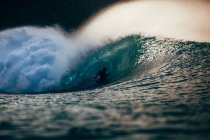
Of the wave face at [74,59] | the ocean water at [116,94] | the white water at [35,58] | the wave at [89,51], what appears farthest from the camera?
the white water at [35,58]

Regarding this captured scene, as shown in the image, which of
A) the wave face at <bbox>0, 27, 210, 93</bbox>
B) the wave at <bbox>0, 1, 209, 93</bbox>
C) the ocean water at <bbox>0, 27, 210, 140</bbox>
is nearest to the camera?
the ocean water at <bbox>0, 27, 210, 140</bbox>

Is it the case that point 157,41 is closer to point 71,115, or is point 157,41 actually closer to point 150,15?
point 150,15

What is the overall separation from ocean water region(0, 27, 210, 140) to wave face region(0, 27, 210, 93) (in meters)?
0.04

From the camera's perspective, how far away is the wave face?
34.4 feet

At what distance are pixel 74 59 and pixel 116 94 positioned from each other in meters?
10.8

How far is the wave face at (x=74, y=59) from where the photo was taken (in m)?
10.5

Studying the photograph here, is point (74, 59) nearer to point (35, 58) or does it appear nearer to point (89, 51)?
point (89, 51)

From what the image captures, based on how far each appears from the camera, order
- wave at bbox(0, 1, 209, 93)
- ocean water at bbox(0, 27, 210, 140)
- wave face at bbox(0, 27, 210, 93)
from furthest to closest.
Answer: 1. wave at bbox(0, 1, 209, 93)
2. wave face at bbox(0, 27, 210, 93)
3. ocean water at bbox(0, 27, 210, 140)

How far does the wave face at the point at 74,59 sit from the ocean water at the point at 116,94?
4 centimetres

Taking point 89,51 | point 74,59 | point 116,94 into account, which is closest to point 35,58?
point 74,59

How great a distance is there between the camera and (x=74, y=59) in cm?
1769

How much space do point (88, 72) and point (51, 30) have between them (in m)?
9.49

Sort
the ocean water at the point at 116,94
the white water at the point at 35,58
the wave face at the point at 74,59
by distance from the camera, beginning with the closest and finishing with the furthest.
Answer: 1. the ocean water at the point at 116,94
2. the wave face at the point at 74,59
3. the white water at the point at 35,58

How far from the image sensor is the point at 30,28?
2275 cm
